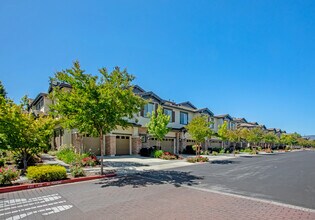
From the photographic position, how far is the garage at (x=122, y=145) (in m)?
25.3

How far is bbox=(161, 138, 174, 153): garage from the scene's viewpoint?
31.4 m

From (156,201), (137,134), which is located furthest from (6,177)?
(137,134)

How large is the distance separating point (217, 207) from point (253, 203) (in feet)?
5.02

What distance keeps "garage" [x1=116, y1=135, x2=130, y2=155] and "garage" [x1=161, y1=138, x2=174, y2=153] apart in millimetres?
6662

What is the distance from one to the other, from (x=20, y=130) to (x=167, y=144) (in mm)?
22765

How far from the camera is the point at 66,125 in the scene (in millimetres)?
12789

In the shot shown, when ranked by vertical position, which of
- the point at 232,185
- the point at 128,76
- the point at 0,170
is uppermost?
the point at 128,76

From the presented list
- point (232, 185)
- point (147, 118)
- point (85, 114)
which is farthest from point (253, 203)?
point (147, 118)

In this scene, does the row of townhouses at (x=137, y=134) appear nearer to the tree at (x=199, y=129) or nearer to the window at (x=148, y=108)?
the window at (x=148, y=108)

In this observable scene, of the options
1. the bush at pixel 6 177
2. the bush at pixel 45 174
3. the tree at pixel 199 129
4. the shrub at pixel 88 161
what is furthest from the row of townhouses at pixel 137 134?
the bush at pixel 6 177

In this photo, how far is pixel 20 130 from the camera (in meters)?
11.8

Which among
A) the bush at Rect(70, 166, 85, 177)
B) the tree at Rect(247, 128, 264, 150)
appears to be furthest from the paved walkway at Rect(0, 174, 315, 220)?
the tree at Rect(247, 128, 264, 150)

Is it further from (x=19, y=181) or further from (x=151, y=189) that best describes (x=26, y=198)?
(x=151, y=189)

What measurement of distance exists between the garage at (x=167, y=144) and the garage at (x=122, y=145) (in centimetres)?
666
